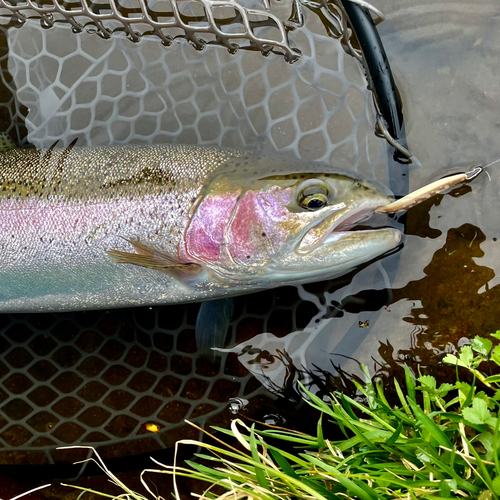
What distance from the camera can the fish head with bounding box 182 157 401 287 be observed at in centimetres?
214

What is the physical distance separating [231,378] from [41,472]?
1.42 meters

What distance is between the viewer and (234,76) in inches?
105

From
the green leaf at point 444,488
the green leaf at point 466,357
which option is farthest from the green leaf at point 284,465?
the green leaf at point 466,357

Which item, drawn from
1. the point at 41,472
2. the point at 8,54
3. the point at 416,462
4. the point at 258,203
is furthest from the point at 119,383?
the point at 8,54

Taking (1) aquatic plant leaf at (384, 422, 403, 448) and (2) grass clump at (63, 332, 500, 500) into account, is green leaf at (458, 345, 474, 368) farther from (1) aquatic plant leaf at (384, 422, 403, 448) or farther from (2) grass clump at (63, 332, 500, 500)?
(1) aquatic plant leaf at (384, 422, 403, 448)

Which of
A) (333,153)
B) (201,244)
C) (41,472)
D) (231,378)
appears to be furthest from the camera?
(41,472)

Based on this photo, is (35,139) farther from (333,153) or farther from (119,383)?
(333,153)

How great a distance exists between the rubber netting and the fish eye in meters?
0.47

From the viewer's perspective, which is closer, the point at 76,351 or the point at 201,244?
the point at 201,244

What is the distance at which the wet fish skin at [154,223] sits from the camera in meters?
2.19

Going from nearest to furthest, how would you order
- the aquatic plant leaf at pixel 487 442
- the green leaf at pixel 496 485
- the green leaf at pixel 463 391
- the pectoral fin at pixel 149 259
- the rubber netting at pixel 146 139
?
the green leaf at pixel 496 485 < the aquatic plant leaf at pixel 487 442 < the green leaf at pixel 463 391 < the pectoral fin at pixel 149 259 < the rubber netting at pixel 146 139

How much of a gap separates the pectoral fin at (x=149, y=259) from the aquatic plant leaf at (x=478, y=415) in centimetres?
137

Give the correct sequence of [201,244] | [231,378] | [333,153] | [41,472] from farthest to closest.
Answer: [41,472] → [231,378] → [333,153] → [201,244]

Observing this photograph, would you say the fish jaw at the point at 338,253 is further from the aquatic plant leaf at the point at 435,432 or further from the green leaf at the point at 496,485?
the green leaf at the point at 496,485
